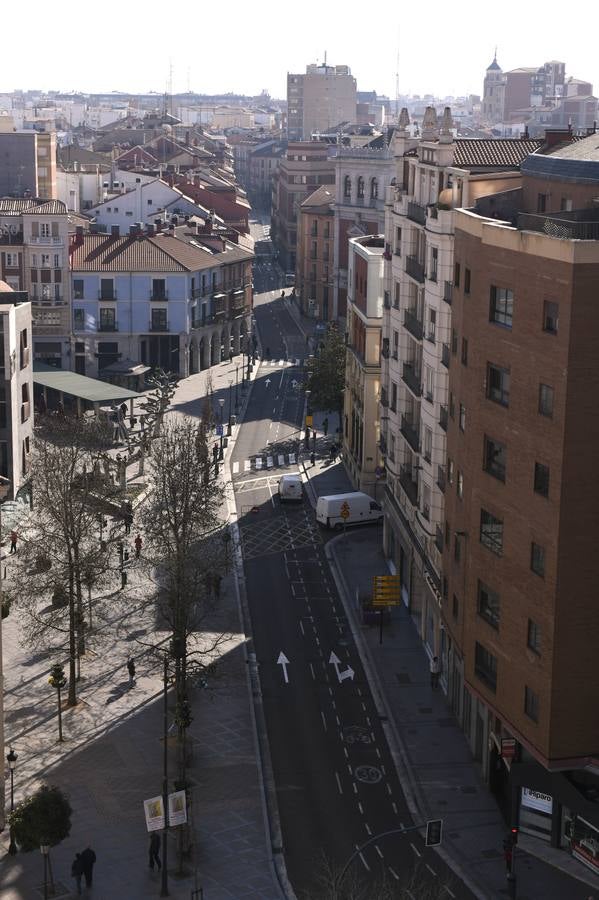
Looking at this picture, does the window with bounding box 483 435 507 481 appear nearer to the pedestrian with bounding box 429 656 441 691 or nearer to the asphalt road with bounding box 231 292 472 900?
the asphalt road with bounding box 231 292 472 900

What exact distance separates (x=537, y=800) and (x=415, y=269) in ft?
105

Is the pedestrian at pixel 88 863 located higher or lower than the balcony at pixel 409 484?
lower

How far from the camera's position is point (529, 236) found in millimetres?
50938

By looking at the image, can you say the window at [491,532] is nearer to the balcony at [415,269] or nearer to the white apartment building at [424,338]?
the white apartment building at [424,338]

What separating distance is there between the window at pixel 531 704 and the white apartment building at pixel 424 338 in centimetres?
1107

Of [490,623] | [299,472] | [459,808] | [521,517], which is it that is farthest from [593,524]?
[299,472]

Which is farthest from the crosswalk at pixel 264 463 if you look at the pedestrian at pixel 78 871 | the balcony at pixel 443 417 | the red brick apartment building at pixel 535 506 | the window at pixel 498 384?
the pedestrian at pixel 78 871

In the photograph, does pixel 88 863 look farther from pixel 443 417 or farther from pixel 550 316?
pixel 443 417

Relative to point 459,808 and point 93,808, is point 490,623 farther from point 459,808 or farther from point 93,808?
point 93,808

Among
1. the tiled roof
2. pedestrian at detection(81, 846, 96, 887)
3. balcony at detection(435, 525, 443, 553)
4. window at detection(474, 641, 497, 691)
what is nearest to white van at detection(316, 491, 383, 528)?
balcony at detection(435, 525, 443, 553)

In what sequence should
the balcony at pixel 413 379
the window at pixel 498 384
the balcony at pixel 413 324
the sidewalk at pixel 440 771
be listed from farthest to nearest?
the balcony at pixel 413 379 → the balcony at pixel 413 324 → the window at pixel 498 384 → the sidewalk at pixel 440 771

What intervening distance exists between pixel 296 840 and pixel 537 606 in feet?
41.1

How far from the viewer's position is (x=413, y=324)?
76625mm

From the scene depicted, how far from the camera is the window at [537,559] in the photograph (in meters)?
51.6
